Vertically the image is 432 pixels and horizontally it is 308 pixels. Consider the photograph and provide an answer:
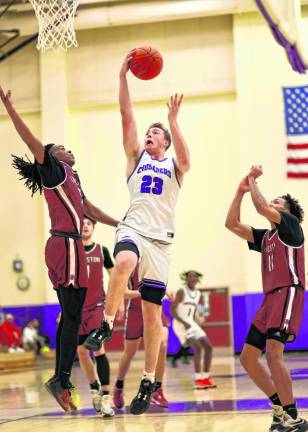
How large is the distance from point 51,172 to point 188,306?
22.3 feet

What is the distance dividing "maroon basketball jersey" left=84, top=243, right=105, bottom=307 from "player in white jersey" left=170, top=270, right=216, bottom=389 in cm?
286

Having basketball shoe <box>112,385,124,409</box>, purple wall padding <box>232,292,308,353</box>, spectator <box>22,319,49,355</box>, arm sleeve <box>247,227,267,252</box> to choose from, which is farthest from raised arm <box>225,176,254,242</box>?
spectator <box>22,319,49,355</box>

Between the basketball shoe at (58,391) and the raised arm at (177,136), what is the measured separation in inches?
78.1

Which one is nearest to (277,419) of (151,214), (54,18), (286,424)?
(286,424)

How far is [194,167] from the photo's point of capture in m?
20.3

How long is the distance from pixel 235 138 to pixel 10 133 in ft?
19.1

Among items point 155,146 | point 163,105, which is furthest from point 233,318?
point 155,146

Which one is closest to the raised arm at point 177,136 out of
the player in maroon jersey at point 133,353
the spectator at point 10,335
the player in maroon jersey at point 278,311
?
the player in maroon jersey at point 278,311

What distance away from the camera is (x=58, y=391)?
6.40 meters

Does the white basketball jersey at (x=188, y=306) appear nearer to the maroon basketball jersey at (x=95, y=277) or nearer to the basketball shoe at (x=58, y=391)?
the maroon basketball jersey at (x=95, y=277)

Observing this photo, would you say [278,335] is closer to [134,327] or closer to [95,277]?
[134,327]

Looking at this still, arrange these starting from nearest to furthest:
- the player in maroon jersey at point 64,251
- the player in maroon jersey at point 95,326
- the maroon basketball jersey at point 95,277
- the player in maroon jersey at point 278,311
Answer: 1. the player in maroon jersey at point 64,251
2. the player in maroon jersey at point 278,311
3. the player in maroon jersey at point 95,326
4. the maroon basketball jersey at point 95,277

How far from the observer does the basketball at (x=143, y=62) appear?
23.4 ft

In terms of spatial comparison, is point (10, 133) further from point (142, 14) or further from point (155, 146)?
point (155, 146)
